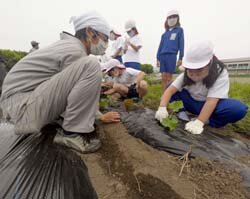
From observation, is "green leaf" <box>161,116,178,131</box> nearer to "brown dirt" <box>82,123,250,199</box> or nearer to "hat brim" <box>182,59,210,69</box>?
"brown dirt" <box>82,123,250,199</box>

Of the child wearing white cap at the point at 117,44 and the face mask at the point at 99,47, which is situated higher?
the face mask at the point at 99,47

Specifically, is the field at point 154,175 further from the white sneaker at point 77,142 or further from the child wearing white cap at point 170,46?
the child wearing white cap at point 170,46

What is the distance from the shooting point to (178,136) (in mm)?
1516

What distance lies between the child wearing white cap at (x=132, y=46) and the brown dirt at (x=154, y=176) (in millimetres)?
2342

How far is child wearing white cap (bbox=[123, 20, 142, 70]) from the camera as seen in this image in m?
3.46

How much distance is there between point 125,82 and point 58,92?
1.82 meters

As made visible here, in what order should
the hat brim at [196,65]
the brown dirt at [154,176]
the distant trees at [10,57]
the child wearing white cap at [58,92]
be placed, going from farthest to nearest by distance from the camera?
the distant trees at [10,57], the hat brim at [196,65], the child wearing white cap at [58,92], the brown dirt at [154,176]

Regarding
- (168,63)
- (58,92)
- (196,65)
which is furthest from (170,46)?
(58,92)

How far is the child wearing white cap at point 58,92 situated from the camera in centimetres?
127

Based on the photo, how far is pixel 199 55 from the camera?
5.24ft

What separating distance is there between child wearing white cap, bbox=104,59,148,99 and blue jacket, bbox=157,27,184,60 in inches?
23.6

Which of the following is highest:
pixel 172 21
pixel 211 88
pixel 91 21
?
pixel 91 21

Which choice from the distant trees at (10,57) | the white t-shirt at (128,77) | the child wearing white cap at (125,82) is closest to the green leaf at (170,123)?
the child wearing white cap at (125,82)

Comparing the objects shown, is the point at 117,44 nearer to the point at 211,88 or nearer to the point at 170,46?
the point at 170,46
